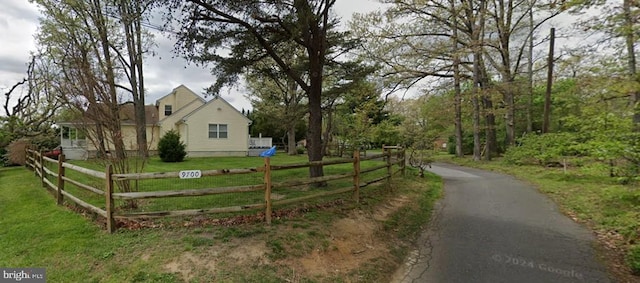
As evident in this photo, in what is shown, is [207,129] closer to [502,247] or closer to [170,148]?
[170,148]

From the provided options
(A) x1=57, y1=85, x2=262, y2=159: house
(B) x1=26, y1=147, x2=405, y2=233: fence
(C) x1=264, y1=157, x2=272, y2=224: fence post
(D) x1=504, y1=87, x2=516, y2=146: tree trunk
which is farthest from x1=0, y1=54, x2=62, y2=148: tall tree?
(D) x1=504, y1=87, x2=516, y2=146: tree trunk

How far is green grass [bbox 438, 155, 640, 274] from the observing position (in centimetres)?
540

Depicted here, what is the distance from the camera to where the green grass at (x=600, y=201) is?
540 cm

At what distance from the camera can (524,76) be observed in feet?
76.4

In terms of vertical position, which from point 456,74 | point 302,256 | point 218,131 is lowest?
point 302,256

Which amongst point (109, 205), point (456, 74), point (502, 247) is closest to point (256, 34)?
point (109, 205)

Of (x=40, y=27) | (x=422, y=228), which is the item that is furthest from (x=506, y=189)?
(x=40, y=27)

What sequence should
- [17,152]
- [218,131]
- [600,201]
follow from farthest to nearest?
[218,131] < [17,152] < [600,201]

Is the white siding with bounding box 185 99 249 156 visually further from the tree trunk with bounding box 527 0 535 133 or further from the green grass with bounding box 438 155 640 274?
the tree trunk with bounding box 527 0 535 133

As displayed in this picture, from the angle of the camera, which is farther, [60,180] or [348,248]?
[60,180]

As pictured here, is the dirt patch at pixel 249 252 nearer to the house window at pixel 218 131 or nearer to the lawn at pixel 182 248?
the lawn at pixel 182 248

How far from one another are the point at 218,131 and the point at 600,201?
21.4 meters

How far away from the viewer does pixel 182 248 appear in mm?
4223

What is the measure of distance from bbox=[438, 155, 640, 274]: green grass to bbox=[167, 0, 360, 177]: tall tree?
6.32 metres
